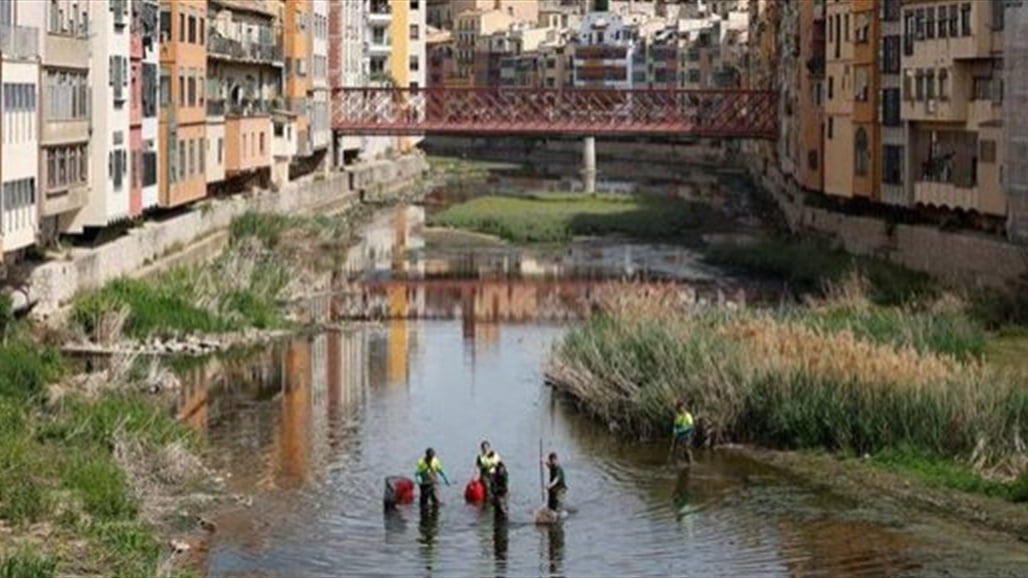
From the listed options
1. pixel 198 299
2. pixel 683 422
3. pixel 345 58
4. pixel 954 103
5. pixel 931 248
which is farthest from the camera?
pixel 345 58

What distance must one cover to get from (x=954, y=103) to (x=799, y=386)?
77.4 ft

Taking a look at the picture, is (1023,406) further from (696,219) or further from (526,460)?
(696,219)

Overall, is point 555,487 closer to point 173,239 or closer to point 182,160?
point 173,239

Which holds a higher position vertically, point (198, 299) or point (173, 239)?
point (173, 239)

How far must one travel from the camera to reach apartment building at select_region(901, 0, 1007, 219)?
5588cm

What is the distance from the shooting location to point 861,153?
68.2 meters

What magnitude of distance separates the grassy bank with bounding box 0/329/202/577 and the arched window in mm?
32070

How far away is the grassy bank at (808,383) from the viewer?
35.2 meters

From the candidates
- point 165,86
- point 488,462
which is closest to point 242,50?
point 165,86

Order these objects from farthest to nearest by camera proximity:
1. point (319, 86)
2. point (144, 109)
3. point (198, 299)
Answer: point (319, 86), point (144, 109), point (198, 299)

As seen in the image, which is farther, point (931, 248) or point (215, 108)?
point (215, 108)

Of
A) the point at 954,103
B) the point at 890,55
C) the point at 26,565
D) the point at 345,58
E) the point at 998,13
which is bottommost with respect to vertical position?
the point at 26,565

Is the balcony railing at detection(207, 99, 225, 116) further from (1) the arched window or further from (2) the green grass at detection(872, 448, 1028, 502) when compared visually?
(2) the green grass at detection(872, 448, 1028, 502)

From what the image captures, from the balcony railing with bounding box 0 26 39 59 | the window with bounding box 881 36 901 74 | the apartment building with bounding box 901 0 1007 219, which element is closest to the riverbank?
the balcony railing with bounding box 0 26 39 59
